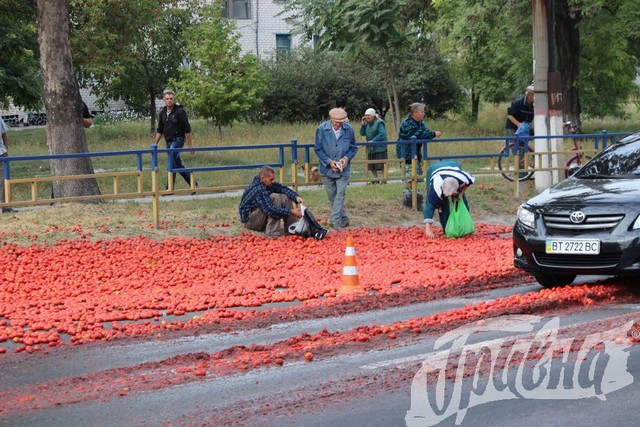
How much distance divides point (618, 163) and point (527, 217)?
154cm

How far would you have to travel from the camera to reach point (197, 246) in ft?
51.4

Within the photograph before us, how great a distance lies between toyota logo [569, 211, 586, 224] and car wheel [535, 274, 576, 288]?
0.92m

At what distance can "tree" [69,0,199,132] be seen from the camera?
111ft

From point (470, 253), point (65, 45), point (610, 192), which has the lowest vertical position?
point (470, 253)

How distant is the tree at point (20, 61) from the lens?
29578 mm

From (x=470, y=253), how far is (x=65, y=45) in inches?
327

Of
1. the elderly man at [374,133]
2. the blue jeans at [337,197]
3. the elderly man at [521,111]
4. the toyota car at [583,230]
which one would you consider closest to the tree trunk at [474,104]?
the elderly man at [521,111]

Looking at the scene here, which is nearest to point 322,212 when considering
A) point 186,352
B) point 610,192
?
point 610,192

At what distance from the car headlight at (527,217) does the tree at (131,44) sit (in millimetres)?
23315

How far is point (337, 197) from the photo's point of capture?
1783cm

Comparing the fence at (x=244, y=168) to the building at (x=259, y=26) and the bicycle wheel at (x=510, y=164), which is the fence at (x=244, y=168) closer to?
the bicycle wheel at (x=510, y=164)

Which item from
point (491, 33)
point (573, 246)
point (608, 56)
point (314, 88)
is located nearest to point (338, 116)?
point (573, 246)

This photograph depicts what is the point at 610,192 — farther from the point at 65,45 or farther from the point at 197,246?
the point at 65,45

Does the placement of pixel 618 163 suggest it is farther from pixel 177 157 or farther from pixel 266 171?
pixel 177 157
